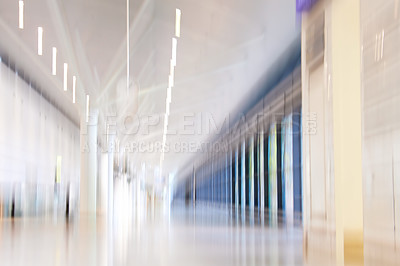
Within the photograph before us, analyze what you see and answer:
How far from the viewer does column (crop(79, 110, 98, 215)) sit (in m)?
28.8

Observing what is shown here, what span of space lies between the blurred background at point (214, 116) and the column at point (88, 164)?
63 mm

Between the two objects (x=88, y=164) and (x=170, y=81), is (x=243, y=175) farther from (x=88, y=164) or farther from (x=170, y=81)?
(x=170, y=81)

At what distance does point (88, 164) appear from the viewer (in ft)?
96.3

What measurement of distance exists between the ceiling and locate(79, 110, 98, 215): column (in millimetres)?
748

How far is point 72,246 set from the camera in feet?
33.4

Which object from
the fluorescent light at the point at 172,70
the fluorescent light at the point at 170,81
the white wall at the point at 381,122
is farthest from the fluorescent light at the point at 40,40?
the white wall at the point at 381,122

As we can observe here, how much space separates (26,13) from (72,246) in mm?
7498

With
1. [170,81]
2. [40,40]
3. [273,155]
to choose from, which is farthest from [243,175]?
[40,40]

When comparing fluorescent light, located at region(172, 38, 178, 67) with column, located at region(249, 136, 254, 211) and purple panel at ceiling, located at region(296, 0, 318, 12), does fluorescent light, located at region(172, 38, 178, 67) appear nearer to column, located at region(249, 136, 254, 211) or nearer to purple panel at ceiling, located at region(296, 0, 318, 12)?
purple panel at ceiling, located at region(296, 0, 318, 12)

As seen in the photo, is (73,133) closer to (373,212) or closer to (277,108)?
(277,108)

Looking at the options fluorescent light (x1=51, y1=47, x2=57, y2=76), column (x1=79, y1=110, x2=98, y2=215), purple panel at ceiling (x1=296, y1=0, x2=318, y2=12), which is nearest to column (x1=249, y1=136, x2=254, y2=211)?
column (x1=79, y1=110, x2=98, y2=215)

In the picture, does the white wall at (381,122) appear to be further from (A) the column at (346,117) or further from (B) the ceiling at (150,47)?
(B) the ceiling at (150,47)

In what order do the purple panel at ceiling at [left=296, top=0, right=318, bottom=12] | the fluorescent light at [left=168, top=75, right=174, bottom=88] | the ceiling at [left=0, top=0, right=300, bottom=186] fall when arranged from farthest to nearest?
1. the fluorescent light at [left=168, top=75, right=174, bottom=88]
2. the ceiling at [left=0, top=0, right=300, bottom=186]
3. the purple panel at ceiling at [left=296, top=0, right=318, bottom=12]

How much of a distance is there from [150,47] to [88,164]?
12.0 meters
